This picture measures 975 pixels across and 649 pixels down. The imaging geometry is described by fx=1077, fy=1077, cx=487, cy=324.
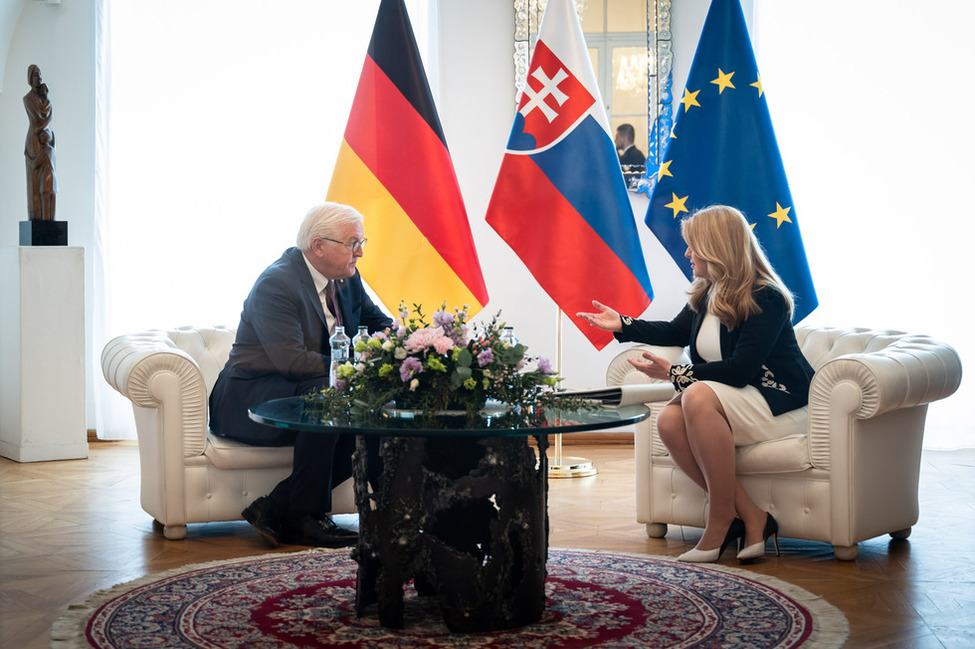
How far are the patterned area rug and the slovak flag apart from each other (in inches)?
70.2

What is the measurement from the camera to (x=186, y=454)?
3.69 metres

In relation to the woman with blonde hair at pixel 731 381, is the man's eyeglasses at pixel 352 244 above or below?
above

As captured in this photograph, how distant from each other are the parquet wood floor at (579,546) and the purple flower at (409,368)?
1.06 meters

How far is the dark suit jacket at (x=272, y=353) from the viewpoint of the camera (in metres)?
3.70

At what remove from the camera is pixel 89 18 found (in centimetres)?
610

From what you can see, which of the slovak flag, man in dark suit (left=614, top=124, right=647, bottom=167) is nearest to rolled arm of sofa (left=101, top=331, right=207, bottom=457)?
the slovak flag

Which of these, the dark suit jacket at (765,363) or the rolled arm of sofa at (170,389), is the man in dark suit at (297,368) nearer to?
the rolled arm of sofa at (170,389)

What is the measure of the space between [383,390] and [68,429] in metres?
3.37

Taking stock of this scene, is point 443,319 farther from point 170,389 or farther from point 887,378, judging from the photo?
point 887,378

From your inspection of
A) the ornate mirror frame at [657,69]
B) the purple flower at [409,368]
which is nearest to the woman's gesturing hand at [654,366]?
the purple flower at [409,368]

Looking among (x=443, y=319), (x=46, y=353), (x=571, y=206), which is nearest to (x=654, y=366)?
(x=443, y=319)

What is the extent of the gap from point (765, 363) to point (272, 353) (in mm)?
1658

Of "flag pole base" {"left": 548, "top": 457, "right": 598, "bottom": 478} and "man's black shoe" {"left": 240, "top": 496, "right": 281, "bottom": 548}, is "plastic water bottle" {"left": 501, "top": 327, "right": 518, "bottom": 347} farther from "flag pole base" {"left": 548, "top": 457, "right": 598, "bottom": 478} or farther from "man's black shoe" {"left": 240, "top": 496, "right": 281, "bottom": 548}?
"flag pole base" {"left": 548, "top": 457, "right": 598, "bottom": 478}

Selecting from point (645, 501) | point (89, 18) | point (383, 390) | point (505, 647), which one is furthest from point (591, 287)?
point (89, 18)
